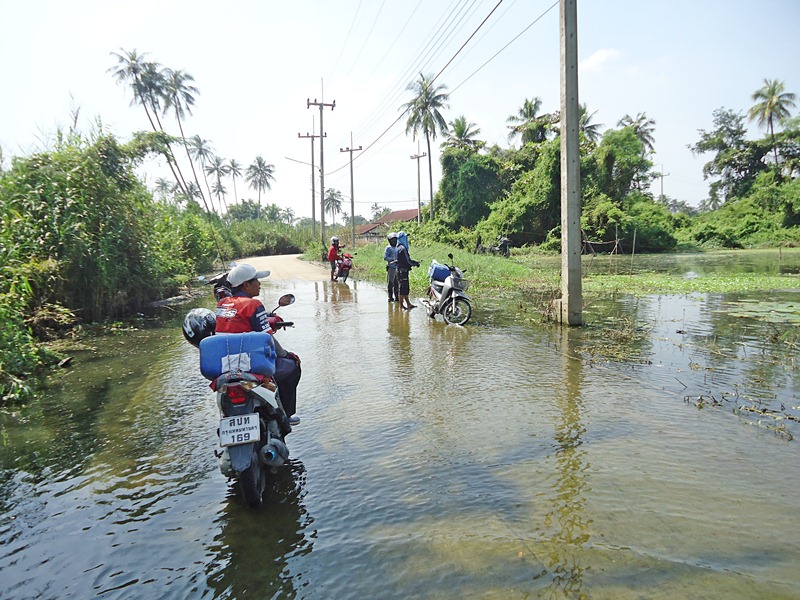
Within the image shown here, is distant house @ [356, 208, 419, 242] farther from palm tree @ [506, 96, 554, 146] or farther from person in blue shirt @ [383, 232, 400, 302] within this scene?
person in blue shirt @ [383, 232, 400, 302]

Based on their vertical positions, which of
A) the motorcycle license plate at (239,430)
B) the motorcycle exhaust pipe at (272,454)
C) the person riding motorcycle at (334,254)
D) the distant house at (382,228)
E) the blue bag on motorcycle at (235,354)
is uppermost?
the distant house at (382,228)

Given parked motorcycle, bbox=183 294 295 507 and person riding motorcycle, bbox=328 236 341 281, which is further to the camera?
person riding motorcycle, bbox=328 236 341 281

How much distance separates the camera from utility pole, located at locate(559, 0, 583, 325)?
29.8ft

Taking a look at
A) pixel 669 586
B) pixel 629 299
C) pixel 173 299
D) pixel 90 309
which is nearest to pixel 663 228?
pixel 629 299

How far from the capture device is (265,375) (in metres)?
3.80

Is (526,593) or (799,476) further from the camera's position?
(799,476)

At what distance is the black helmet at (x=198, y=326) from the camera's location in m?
4.28

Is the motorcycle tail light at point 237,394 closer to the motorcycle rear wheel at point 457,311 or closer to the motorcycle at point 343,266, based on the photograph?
the motorcycle rear wheel at point 457,311

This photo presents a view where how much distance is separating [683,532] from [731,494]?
734mm

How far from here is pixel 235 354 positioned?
371cm

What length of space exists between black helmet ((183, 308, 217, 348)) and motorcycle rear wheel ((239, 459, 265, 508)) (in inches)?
49.9

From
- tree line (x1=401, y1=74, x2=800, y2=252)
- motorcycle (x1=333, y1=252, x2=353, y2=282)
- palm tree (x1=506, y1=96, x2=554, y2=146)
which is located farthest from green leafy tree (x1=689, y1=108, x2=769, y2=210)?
motorcycle (x1=333, y1=252, x2=353, y2=282)

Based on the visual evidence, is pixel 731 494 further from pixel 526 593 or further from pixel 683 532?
pixel 526 593

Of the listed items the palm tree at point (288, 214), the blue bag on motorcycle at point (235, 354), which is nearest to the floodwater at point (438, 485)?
the blue bag on motorcycle at point (235, 354)
